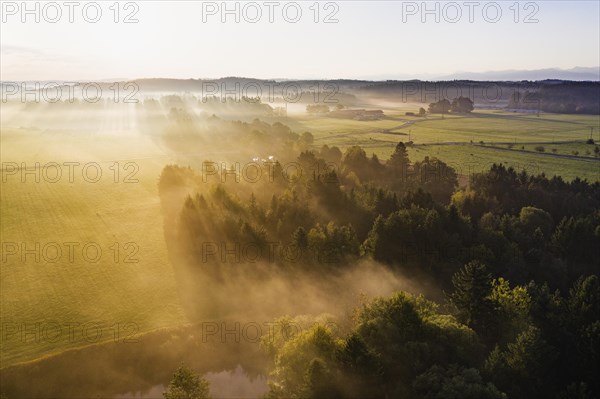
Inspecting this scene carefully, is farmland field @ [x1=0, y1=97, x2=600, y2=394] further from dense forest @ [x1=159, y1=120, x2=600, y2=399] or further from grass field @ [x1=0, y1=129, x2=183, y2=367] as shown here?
dense forest @ [x1=159, y1=120, x2=600, y2=399]

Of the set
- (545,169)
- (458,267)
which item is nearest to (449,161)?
(545,169)

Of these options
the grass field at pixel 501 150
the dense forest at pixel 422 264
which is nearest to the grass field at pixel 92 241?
the grass field at pixel 501 150

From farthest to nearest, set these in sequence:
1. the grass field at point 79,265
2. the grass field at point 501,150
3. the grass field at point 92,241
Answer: the grass field at point 501,150 < the grass field at point 92,241 < the grass field at point 79,265

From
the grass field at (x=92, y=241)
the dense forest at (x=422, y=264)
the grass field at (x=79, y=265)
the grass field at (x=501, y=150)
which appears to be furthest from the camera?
the grass field at (x=501, y=150)

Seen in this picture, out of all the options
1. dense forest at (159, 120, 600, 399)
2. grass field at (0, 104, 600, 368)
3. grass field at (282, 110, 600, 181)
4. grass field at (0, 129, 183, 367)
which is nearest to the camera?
dense forest at (159, 120, 600, 399)

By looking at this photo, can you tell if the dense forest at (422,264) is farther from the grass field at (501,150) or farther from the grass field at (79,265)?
the grass field at (501,150)

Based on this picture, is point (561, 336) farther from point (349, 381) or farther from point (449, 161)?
point (449, 161)

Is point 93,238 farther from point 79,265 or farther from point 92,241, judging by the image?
point 79,265

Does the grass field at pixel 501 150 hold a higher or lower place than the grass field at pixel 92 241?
higher

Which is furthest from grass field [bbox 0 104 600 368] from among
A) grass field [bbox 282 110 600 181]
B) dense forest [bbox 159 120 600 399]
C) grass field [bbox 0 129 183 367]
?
dense forest [bbox 159 120 600 399]
